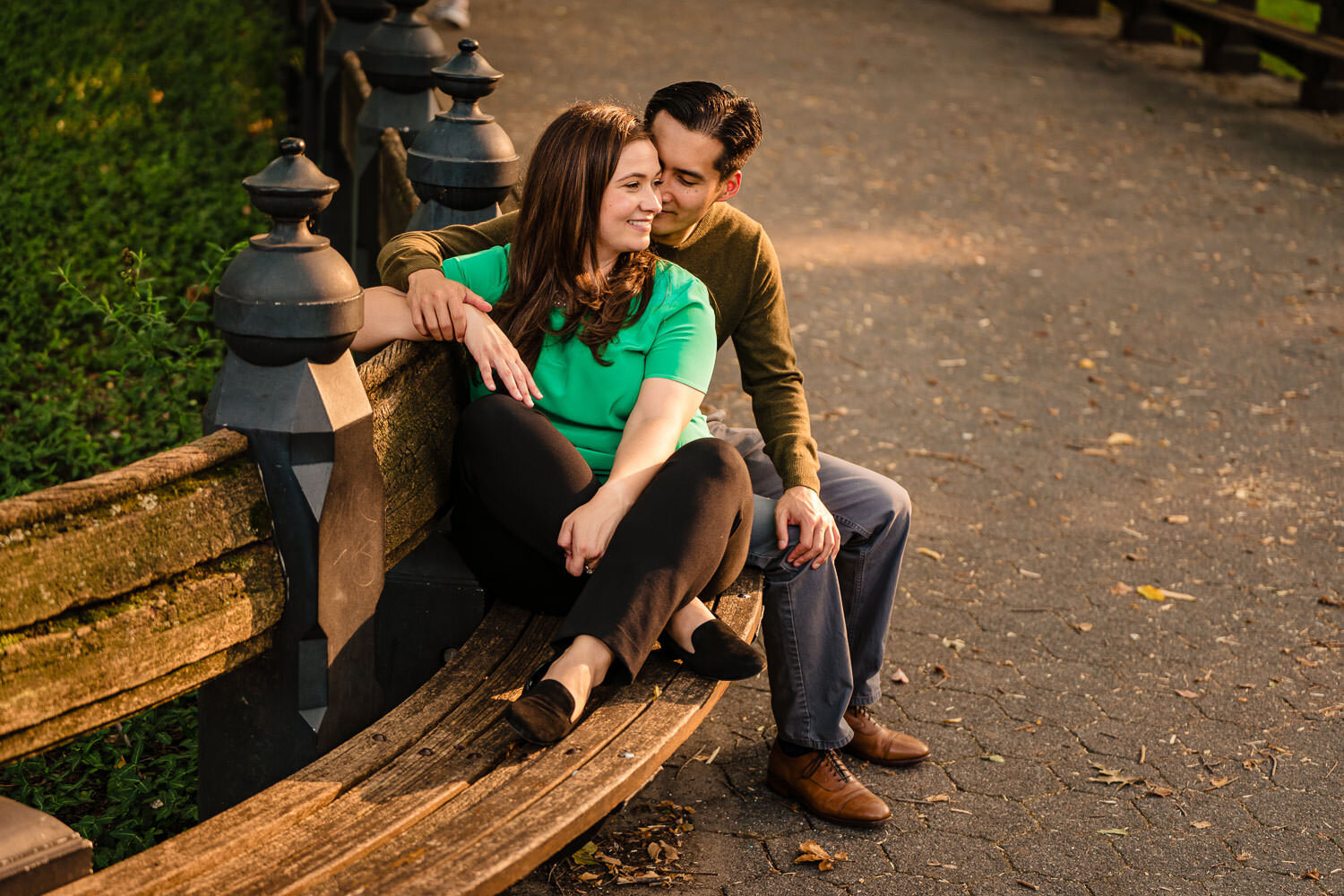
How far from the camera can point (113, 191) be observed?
7.49 meters

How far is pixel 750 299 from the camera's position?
364 centimetres

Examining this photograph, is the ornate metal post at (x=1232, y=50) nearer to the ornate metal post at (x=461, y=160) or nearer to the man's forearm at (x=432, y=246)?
the ornate metal post at (x=461, y=160)

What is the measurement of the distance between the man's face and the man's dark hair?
17 millimetres

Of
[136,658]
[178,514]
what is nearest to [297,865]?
[136,658]

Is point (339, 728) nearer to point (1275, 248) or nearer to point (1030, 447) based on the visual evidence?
point (1030, 447)

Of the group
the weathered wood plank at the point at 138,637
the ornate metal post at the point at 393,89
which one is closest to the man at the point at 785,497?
the weathered wood plank at the point at 138,637

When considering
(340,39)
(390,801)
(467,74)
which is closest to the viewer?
(390,801)

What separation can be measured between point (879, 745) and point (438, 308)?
5.27 ft

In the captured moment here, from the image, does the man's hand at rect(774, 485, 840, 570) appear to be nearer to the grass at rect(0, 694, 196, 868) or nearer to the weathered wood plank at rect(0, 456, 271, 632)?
the weathered wood plank at rect(0, 456, 271, 632)

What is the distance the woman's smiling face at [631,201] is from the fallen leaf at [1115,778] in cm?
179

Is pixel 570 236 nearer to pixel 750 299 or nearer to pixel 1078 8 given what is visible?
pixel 750 299

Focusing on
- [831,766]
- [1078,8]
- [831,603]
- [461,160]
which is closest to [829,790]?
[831,766]

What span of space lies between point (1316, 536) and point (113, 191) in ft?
19.5

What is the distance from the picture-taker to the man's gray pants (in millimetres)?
3328
